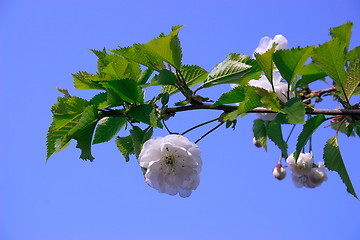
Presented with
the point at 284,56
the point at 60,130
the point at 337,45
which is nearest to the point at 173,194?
the point at 60,130

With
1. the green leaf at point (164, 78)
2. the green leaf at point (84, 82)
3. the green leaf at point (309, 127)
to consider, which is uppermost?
the green leaf at point (84, 82)

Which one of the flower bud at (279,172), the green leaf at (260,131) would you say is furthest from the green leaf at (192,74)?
the flower bud at (279,172)

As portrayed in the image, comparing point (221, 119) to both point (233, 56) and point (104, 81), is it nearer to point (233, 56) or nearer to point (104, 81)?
point (233, 56)

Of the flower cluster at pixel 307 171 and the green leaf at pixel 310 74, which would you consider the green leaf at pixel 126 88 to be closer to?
the green leaf at pixel 310 74

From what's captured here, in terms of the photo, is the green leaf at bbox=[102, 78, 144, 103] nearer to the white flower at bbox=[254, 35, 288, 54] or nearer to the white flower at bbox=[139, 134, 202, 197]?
the white flower at bbox=[139, 134, 202, 197]

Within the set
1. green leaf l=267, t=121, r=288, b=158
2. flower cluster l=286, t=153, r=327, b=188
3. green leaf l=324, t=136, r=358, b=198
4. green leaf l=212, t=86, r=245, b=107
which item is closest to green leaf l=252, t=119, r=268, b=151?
green leaf l=267, t=121, r=288, b=158
